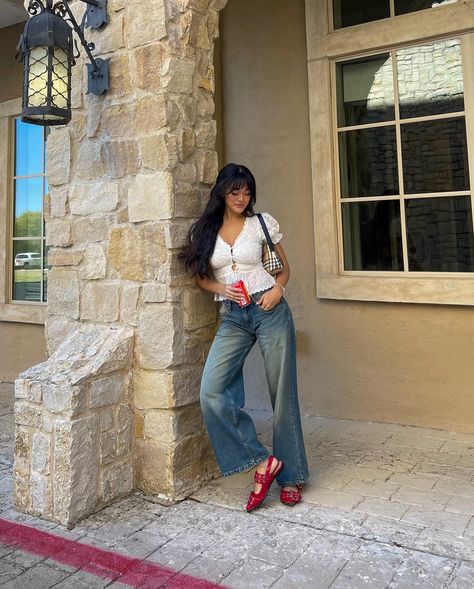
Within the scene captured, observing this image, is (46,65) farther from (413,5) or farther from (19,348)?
(19,348)

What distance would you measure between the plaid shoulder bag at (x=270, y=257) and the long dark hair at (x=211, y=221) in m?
0.19

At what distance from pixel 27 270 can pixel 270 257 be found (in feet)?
12.1

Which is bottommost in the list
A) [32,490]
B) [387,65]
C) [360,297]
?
[32,490]

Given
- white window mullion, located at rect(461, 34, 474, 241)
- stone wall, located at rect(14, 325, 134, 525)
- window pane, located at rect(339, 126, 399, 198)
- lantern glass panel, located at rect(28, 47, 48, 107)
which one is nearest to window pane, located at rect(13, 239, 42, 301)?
stone wall, located at rect(14, 325, 134, 525)

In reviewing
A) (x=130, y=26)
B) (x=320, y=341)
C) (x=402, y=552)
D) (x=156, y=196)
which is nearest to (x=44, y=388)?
(x=156, y=196)

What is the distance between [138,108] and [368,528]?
7.44 feet

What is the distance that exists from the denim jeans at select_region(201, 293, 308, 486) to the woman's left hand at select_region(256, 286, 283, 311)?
0.11ft

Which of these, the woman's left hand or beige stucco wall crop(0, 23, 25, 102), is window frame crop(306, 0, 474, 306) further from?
beige stucco wall crop(0, 23, 25, 102)

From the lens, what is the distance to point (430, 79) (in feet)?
12.0

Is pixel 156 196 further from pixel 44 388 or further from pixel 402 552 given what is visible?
pixel 402 552

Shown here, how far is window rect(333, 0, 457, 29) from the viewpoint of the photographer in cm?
365

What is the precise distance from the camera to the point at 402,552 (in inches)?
82.3

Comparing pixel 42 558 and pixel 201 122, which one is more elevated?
pixel 201 122

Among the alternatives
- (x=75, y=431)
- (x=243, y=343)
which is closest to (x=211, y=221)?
(x=243, y=343)
